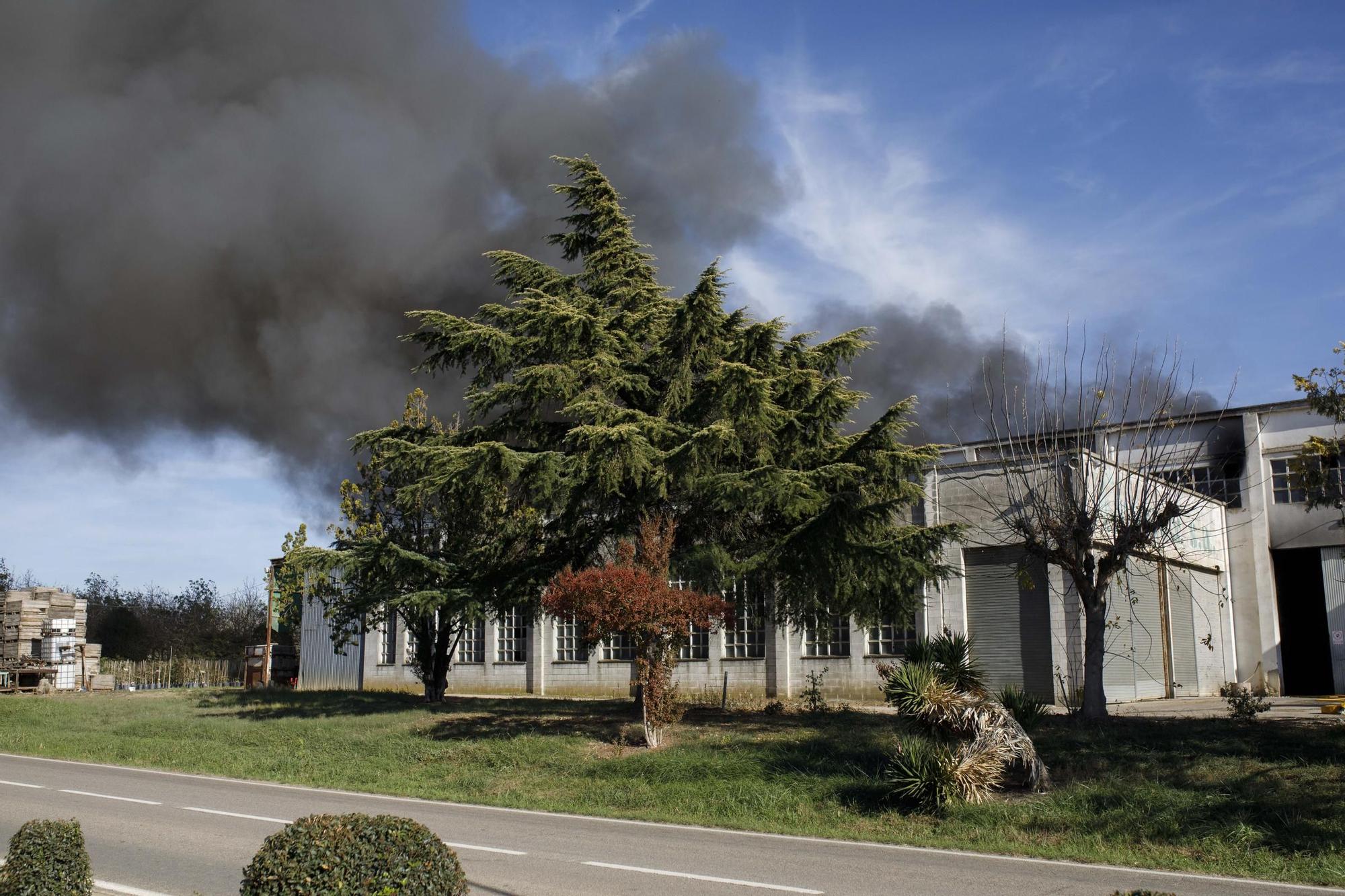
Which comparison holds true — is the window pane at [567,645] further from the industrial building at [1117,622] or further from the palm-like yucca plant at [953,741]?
the palm-like yucca plant at [953,741]

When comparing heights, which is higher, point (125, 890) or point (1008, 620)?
point (1008, 620)

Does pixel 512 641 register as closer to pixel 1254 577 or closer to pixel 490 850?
pixel 1254 577

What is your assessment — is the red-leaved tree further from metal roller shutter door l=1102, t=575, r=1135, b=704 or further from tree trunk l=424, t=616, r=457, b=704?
metal roller shutter door l=1102, t=575, r=1135, b=704

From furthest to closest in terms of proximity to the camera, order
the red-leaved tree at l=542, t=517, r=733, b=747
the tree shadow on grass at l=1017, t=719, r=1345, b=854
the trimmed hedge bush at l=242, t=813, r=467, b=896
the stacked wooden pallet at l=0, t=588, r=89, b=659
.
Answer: the stacked wooden pallet at l=0, t=588, r=89, b=659 → the red-leaved tree at l=542, t=517, r=733, b=747 → the tree shadow on grass at l=1017, t=719, r=1345, b=854 → the trimmed hedge bush at l=242, t=813, r=467, b=896

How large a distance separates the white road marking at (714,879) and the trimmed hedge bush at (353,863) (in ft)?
13.4

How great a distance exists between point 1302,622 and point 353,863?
34462 mm

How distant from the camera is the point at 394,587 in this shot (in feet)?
79.6

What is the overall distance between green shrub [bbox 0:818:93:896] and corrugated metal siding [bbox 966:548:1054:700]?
21861 mm

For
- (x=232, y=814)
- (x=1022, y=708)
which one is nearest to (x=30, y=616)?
(x=232, y=814)

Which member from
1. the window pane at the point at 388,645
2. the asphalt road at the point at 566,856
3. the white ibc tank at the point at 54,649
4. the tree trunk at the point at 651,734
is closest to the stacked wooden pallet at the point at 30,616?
the white ibc tank at the point at 54,649

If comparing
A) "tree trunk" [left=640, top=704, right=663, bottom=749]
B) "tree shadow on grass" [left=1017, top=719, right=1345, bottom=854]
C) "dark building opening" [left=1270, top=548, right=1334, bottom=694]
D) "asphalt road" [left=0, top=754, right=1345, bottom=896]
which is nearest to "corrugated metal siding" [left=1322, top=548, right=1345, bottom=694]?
"dark building opening" [left=1270, top=548, right=1334, bottom=694]

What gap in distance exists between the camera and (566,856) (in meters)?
10.6

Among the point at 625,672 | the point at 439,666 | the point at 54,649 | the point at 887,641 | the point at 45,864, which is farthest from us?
the point at 54,649

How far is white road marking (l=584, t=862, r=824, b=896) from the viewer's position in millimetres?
8961
